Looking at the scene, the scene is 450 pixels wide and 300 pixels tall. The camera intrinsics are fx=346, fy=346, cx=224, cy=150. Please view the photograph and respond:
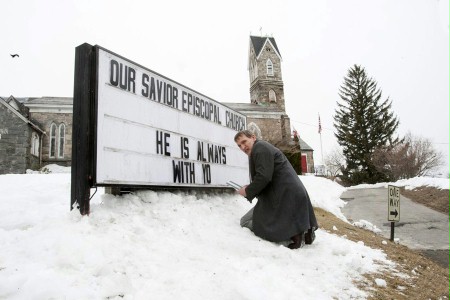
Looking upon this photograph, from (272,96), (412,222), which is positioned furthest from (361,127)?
(412,222)

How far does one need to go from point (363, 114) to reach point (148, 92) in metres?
39.1

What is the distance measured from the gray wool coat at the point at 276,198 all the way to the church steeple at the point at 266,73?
4161 centimetres

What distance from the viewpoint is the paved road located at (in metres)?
7.91

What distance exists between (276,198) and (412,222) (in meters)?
8.22

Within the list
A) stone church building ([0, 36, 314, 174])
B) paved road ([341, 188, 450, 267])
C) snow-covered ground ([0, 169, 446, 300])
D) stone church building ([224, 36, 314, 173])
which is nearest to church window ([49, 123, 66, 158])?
stone church building ([0, 36, 314, 174])

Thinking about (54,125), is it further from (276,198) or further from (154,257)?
(154,257)

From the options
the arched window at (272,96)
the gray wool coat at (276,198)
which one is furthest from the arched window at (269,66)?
the gray wool coat at (276,198)

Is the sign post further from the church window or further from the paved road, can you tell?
the church window

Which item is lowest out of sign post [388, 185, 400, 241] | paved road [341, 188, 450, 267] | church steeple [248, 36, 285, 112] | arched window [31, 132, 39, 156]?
paved road [341, 188, 450, 267]

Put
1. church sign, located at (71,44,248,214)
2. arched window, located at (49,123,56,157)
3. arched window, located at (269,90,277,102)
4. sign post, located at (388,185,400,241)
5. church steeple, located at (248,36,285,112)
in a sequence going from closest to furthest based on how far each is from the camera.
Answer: church sign, located at (71,44,248,214) → sign post, located at (388,185,400,241) → arched window, located at (49,123,56,157) → arched window, located at (269,90,277,102) → church steeple, located at (248,36,285,112)

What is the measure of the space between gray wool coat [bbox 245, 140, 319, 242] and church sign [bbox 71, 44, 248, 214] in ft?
4.27

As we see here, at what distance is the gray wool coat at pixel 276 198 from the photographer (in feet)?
15.1

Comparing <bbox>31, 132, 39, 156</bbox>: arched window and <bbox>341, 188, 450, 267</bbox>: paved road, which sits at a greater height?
<bbox>31, 132, 39, 156</bbox>: arched window

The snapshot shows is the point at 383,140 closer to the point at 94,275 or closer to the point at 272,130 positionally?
the point at 272,130
